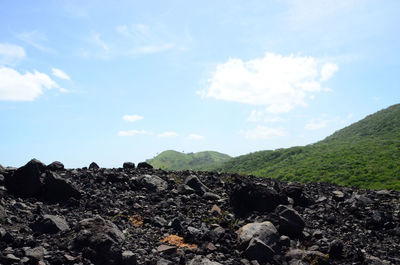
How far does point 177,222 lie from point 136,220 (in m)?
1.69

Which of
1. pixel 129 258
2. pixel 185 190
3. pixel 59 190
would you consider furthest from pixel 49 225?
pixel 185 190

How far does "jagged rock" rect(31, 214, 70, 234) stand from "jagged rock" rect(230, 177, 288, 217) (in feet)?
24.4

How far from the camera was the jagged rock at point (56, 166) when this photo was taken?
17.3m

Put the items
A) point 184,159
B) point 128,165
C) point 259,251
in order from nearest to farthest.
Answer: point 259,251 < point 128,165 < point 184,159

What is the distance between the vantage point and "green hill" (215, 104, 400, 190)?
4209cm

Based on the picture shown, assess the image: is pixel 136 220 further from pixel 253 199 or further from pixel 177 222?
pixel 253 199

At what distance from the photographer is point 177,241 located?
10.6m

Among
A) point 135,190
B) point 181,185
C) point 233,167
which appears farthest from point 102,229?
point 233,167

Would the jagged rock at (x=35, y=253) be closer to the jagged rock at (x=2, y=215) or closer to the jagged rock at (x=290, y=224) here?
the jagged rock at (x=2, y=215)

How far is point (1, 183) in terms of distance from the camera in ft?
44.1

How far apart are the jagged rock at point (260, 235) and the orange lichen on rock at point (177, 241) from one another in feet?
5.64

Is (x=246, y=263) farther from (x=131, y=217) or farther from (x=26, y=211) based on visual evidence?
(x=26, y=211)

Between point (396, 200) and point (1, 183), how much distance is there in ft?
65.2

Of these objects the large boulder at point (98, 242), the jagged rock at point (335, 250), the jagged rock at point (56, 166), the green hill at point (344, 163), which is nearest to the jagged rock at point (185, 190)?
the large boulder at point (98, 242)
